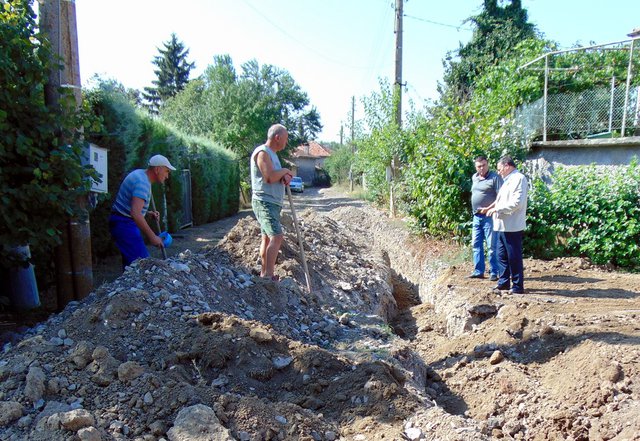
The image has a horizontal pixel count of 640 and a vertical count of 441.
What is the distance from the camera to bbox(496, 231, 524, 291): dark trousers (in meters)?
5.55

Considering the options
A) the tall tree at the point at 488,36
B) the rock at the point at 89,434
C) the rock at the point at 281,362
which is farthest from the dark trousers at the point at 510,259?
the tall tree at the point at 488,36

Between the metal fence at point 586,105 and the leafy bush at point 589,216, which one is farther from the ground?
the metal fence at point 586,105

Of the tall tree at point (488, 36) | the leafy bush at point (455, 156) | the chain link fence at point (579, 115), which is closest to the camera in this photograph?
the leafy bush at point (455, 156)

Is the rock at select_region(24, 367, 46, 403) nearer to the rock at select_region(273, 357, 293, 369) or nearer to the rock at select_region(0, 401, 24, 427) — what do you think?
the rock at select_region(0, 401, 24, 427)

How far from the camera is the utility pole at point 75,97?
425 centimetres

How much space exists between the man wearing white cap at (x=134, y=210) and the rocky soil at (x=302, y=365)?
0.53m

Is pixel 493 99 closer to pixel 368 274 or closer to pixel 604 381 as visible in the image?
pixel 368 274

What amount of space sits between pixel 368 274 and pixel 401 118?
8.71 m

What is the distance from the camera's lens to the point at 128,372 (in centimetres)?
262

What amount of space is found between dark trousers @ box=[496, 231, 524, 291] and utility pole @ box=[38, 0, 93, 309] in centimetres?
467

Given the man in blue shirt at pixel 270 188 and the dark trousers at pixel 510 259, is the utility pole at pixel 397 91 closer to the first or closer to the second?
the dark trousers at pixel 510 259

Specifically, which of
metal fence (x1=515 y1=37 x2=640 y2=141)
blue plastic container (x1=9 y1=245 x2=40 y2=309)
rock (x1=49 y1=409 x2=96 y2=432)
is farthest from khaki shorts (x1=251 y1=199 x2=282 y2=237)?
metal fence (x1=515 y1=37 x2=640 y2=141)

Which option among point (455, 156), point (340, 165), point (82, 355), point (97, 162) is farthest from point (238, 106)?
point (82, 355)

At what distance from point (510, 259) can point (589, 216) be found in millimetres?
2481
